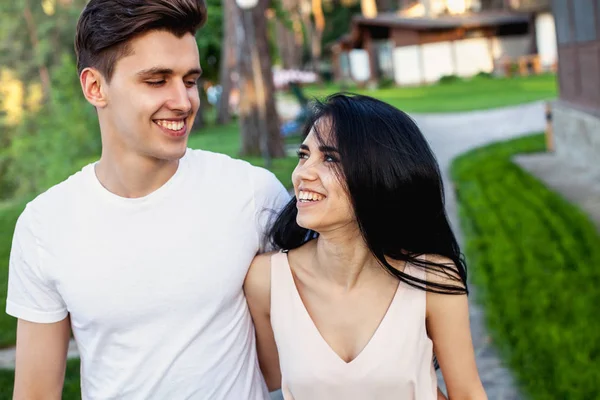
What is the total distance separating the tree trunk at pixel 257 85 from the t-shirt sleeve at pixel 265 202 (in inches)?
557

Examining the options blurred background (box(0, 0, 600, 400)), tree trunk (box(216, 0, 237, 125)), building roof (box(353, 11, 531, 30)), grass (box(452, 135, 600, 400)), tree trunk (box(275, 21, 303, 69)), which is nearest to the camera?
grass (box(452, 135, 600, 400))

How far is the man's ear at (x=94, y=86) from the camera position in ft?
8.59

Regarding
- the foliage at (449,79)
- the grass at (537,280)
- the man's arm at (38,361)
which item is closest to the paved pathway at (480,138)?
the grass at (537,280)

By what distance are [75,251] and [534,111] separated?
23.2 metres

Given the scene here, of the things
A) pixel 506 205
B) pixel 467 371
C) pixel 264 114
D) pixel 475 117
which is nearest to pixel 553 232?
pixel 506 205

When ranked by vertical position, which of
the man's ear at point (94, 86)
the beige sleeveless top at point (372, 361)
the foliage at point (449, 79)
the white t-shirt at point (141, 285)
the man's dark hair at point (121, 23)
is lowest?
the foliage at point (449, 79)

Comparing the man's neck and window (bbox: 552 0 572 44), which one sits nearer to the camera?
the man's neck

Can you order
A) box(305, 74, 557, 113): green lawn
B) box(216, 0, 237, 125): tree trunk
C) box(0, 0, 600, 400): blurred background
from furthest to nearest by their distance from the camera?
box(305, 74, 557, 113): green lawn → box(216, 0, 237, 125): tree trunk → box(0, 0, 600, 400): blurred background

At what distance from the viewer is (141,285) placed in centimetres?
248

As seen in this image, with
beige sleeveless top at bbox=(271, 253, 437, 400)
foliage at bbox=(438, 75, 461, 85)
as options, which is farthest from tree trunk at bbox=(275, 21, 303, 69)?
beige sleeveless top at bbox=(271, 253, 437, 400)

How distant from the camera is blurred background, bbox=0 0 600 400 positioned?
6207mm

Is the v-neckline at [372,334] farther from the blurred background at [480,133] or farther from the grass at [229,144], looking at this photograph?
the grass at [229,144]

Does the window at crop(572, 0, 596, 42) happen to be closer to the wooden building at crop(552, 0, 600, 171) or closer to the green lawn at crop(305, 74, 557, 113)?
the wooden building at crop(552, 0, 600, 171)

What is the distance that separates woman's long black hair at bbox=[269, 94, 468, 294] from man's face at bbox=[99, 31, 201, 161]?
37cm
